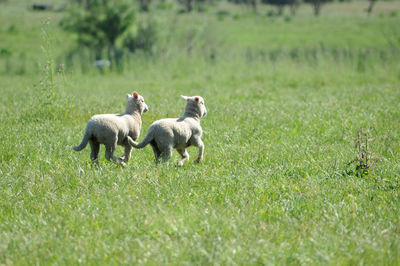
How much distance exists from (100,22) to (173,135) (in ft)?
76.1

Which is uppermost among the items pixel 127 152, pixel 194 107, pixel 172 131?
pixel 194 107

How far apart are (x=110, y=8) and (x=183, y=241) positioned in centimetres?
2515

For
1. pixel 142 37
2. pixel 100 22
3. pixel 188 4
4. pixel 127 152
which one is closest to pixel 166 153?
pixel 127 152

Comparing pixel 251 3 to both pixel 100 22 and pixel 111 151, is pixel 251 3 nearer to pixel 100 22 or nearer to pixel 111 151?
pixel 100 22

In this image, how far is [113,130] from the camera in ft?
18.1

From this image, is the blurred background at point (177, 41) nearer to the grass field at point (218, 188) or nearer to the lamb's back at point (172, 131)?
the grass field at point (218, 188)

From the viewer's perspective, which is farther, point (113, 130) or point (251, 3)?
point (251, 3)

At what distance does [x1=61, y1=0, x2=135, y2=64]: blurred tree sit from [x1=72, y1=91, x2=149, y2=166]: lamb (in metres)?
21.2

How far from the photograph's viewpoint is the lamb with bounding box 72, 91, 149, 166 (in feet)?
18.0

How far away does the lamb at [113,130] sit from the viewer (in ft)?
18.0

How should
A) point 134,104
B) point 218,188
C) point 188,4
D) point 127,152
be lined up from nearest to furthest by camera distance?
point 218,188 → point 127,152 → point 134,104 → point 188,4

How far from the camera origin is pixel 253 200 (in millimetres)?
4777

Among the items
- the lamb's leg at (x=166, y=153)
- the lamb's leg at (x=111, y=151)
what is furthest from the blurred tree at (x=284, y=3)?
the lamb's leg at (x=111, y=151)

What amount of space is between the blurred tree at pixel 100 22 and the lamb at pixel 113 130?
69.5 feet
